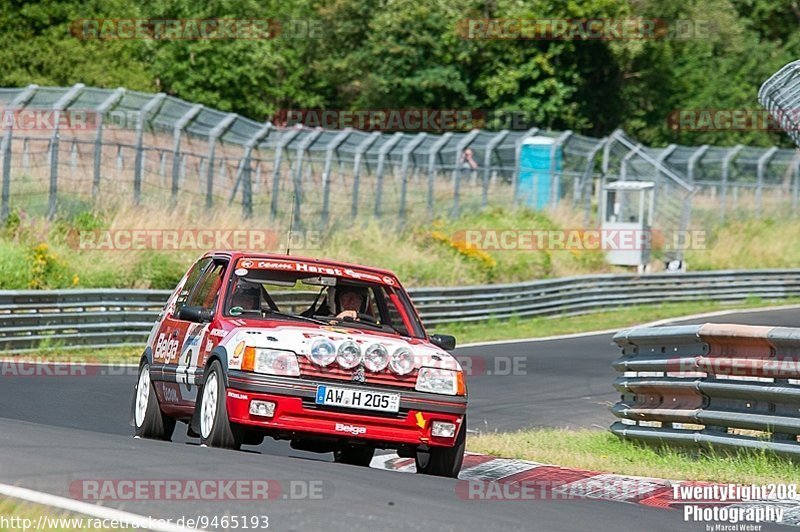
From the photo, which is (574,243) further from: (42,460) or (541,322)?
(42,460)

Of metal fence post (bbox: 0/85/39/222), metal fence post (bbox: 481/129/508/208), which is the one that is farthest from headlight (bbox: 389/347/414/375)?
metal fence post (bbox: 481/129/508/208)

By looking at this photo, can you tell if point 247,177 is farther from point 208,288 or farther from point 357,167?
point 208,288

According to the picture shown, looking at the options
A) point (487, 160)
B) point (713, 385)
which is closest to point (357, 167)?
point (487, 160)

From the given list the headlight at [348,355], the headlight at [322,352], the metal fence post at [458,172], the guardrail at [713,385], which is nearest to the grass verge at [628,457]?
the guardrail at [713,385]

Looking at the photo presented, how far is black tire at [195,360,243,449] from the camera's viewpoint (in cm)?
933

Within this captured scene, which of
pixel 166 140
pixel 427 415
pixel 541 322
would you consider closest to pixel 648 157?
pixel 541 322

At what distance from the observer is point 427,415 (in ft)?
31.7

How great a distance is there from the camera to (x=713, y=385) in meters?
10.8

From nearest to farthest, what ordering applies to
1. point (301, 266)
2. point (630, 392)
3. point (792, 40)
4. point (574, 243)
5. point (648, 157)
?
point (301, 266) < point (630, 392) < point (574, 243) < point (648, 157) < point (792, 40)

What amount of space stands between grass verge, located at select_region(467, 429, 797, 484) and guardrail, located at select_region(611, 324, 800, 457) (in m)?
0.11

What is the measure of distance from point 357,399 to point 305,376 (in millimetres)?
374

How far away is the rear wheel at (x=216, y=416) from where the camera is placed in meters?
9.34

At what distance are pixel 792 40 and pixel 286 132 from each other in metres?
41.5

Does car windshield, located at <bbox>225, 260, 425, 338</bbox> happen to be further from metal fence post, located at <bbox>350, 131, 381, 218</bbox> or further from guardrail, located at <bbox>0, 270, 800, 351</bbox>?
metal fence post, located at <bbox>350, 131, 381, 218</bbox>
